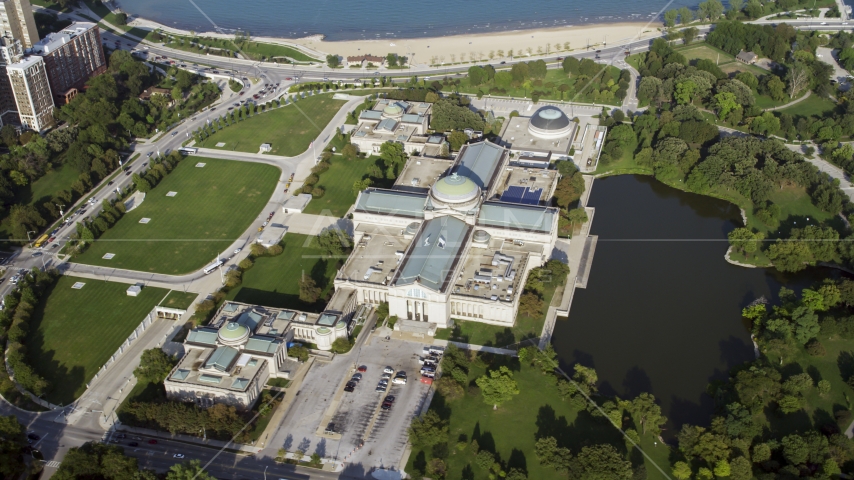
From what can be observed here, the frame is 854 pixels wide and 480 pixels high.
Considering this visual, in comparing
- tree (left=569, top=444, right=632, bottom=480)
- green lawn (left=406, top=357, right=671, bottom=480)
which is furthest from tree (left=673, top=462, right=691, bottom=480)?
tree (left=569, top=444, right=632, bottom=480)

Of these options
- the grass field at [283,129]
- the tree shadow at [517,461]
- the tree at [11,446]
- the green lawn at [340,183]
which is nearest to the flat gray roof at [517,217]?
the green lawn at [340,183]

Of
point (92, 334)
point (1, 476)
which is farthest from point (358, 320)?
point (1, 476)

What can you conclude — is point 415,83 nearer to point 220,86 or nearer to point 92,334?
point 220,86

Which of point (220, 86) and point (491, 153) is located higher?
point (491, 153)

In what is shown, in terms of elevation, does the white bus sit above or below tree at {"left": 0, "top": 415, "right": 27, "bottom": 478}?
below

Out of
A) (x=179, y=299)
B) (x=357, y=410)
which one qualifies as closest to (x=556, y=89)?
(x=179, y=299)

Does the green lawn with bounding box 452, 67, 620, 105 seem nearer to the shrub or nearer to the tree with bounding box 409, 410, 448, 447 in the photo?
the shrub

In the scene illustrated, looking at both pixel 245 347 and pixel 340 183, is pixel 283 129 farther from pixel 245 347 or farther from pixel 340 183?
pixel 245 347
